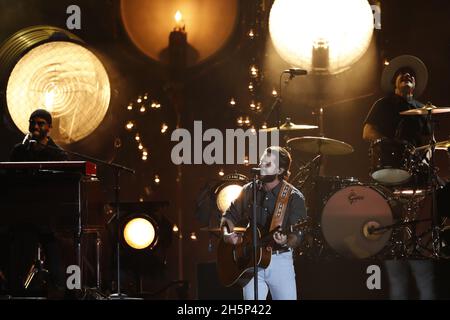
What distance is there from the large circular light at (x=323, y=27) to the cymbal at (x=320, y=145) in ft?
4.02

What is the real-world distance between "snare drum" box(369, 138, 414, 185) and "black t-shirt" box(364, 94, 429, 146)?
1.25 ft

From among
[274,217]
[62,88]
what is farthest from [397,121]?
[62,88]

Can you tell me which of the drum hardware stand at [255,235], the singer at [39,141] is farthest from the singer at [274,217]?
the singer at [39,141]

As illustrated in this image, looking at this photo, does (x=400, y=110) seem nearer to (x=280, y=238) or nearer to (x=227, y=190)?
(x=227, y=190)

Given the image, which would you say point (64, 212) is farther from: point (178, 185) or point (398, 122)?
point (398, 122)

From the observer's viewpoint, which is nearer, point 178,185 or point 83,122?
point 83,122

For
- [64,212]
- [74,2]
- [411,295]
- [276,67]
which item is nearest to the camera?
[64,212]

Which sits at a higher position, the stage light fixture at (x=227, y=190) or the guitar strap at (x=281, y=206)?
the stage light fixture at (x=227, y=190)

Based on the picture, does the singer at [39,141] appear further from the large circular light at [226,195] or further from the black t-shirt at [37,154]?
the large circular light at [226,195]

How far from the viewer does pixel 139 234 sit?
9102 mm

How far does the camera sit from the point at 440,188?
8469 mm

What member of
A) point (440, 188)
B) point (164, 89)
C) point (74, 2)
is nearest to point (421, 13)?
point (440, 188)

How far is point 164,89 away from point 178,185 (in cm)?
118

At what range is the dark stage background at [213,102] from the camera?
827cm
